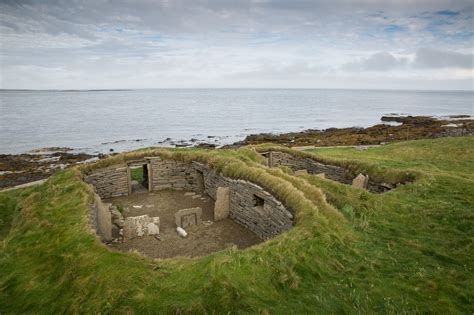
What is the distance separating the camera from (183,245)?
12.5 metres

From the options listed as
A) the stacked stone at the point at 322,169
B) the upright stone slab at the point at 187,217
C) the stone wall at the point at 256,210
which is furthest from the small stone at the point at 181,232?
the stacked stone at the point at 322,169

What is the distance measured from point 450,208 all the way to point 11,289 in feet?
45.7

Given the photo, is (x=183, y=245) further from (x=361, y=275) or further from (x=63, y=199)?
(x=361, y=275)

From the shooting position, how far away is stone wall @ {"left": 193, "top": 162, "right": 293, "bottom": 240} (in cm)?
1185

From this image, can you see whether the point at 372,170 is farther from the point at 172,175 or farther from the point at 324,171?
the point at 172,175

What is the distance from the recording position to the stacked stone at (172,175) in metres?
19.1

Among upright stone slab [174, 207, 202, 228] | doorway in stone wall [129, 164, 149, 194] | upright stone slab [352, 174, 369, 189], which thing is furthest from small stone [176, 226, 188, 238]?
upright stone slab [352, 174, 369, 189]

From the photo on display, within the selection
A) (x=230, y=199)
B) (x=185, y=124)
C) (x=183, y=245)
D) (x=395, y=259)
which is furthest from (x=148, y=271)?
(x=185, y=124)

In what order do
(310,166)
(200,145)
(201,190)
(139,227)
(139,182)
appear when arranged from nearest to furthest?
(139,227)
(201,190)
(310,166)
(139,182)
(200,145)

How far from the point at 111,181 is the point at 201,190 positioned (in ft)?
16.6

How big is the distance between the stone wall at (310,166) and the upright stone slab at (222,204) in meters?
7.06

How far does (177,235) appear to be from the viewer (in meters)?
13.3

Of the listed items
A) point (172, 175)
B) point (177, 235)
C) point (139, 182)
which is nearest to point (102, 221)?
point (177, 235)

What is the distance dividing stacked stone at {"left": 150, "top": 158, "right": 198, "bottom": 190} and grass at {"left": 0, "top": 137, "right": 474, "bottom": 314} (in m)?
6.23
